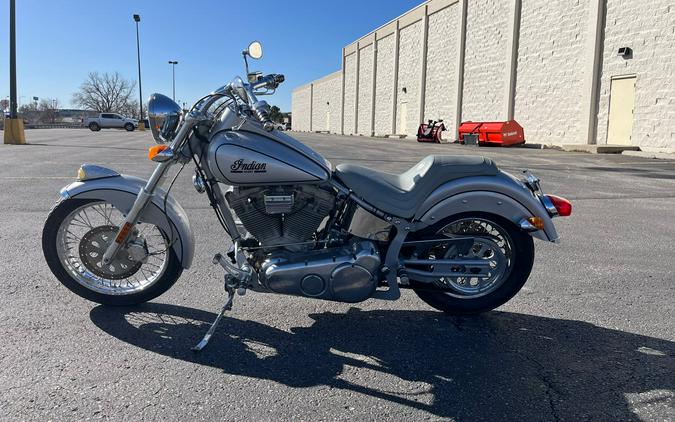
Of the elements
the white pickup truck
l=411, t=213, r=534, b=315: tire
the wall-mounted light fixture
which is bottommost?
l=411, t=213, r=534, b=315: tire

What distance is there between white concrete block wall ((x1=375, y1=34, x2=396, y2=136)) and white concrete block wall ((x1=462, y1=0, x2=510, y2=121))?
541 inches

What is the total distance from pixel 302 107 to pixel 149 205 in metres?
92.0

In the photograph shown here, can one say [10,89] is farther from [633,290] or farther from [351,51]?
[351,51]

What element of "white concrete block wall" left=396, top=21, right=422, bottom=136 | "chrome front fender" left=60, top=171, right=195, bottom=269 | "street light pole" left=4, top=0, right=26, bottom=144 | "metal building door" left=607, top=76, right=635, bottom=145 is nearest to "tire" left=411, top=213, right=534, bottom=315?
"chrome front fender" left=60, top=171, right=195, bottom=269

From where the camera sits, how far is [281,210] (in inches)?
131

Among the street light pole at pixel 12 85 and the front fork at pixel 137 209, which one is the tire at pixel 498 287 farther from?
the street light pole at pixel 12 85

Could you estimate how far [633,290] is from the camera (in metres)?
4.46

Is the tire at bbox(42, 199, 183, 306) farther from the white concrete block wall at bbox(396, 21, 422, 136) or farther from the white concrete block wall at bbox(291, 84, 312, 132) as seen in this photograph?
the white concrete block wall at bbox(291, 84, 312, 132)

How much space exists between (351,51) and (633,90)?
138ft

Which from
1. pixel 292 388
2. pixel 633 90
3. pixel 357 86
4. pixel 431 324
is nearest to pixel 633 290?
pixel 431 324

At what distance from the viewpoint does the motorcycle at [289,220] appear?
3301 mm

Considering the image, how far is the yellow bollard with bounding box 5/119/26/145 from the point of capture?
23000 mm

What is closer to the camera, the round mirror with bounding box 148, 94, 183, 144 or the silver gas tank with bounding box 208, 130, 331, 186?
the silver gas tank with bounding box 208, 130, 331, 186

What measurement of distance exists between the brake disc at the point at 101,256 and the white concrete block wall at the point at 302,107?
83146 mm
